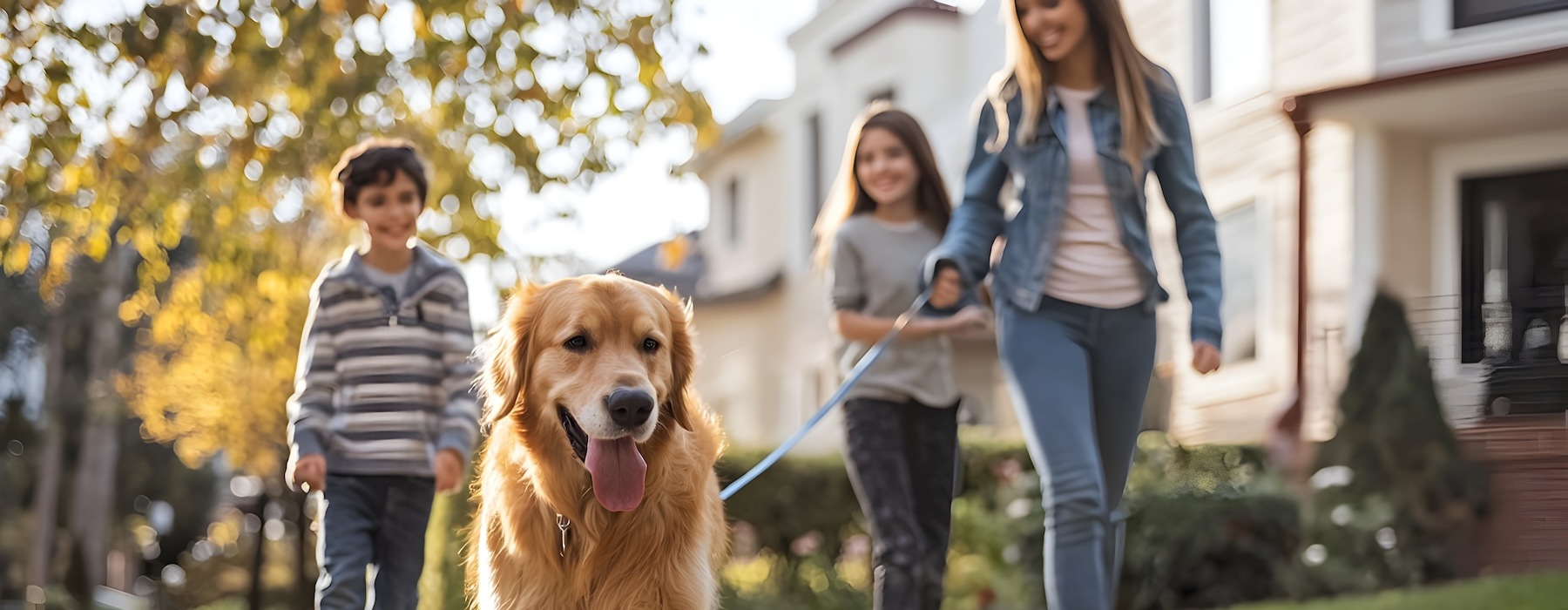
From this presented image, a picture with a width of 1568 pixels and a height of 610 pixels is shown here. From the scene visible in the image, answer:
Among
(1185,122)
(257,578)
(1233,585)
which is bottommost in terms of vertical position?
(257,578)

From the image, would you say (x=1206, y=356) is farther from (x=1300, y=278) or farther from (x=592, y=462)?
(x=1300, y=278)

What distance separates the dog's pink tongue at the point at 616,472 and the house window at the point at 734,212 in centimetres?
2572

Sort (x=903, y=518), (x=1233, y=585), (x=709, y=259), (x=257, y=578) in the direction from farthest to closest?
(x=709, y=259)
(x=257, y=578)
(x=1233, y=585)
(x=903, y=518)

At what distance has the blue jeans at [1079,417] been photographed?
151 inches

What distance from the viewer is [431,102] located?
10.5m

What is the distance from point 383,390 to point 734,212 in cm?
2531

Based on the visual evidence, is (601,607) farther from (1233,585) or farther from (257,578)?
(257,578)

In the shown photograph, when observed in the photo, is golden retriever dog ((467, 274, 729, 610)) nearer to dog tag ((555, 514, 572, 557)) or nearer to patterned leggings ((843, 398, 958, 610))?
dog tag ((555, 514, 572, 557))

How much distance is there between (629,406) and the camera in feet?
12.2

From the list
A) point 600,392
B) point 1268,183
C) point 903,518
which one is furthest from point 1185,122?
point 1268,183

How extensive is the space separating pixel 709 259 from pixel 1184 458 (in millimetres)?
21613

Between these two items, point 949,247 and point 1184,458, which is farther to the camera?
point 1184,458

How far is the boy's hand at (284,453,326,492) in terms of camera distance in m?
4.71

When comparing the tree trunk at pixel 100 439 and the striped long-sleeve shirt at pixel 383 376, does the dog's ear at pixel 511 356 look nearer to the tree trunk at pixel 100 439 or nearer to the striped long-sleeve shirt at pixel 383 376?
the striped long-sleeve shirt at pixel 383 376
